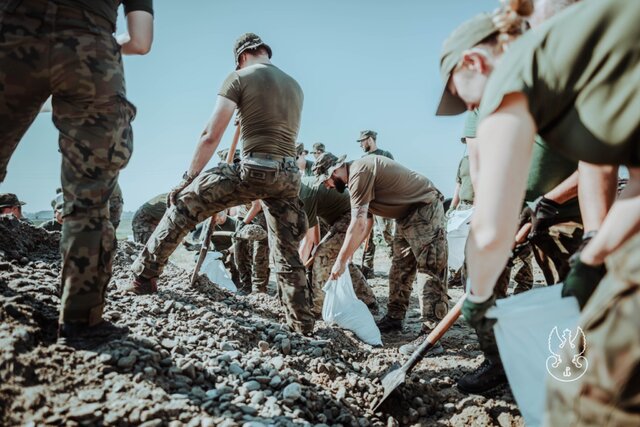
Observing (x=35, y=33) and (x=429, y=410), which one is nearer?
(x=35, y=33)

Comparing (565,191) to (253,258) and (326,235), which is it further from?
(253,258)

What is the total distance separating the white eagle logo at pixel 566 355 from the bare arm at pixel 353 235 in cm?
253

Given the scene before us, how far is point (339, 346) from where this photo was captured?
325 centimetres

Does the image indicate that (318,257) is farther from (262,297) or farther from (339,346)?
(339,346)

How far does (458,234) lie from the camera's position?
367cm

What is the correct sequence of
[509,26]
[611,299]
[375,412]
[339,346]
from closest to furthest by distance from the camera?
1. [611,299]
2. [509,26]
3. [375,412]
4. [339,346]

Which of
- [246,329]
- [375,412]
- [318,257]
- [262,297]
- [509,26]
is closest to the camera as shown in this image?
[509,26]

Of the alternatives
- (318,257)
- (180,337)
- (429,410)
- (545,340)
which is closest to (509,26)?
(545,340)

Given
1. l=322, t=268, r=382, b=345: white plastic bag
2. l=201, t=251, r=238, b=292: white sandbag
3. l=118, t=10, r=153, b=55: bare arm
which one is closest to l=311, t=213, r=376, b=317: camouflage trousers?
l=322, t=268, r=382, b=345: white plastic bag

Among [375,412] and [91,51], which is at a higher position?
[91,51]

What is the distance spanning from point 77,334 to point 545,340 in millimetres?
2057

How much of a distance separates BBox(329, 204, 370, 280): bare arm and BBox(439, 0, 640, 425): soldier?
2602 millimetres

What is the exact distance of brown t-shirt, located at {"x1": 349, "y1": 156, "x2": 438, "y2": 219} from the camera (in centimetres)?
379

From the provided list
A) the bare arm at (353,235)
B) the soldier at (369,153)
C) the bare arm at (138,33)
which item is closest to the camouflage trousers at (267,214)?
the bare arm at (353,235)
